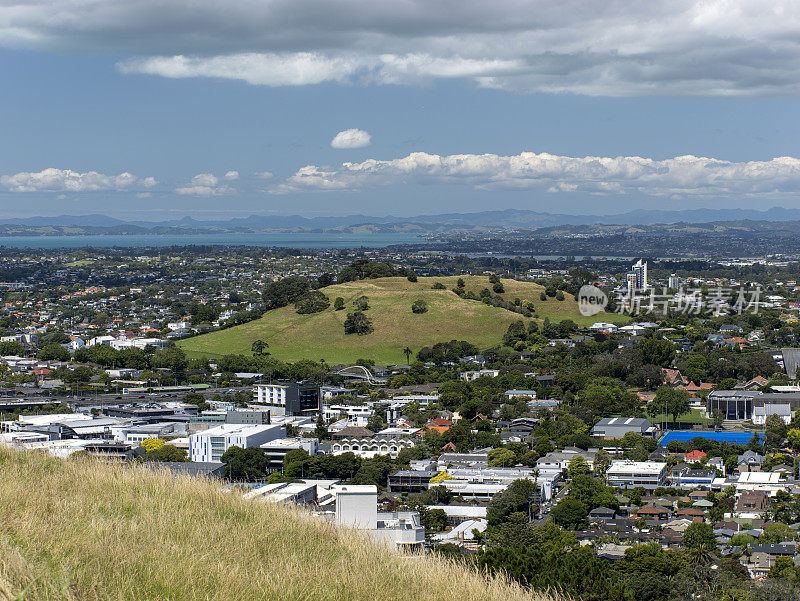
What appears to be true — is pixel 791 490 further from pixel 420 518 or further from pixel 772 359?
pixel 772 359

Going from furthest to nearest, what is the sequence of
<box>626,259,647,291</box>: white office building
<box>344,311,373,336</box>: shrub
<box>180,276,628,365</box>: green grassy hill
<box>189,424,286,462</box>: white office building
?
<box>626,259,647,291</box>: white office building
<box>344,311,373,336</box>: shrub
<box>180,276,628,365</box>: green grassy hill
<box>189,424,286,462</box>: white office building

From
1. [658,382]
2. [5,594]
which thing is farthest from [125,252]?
[5,594]

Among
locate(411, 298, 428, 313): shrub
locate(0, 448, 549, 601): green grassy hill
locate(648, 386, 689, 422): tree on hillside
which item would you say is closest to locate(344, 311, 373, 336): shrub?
locate(411, 298, 428, 313): shrub

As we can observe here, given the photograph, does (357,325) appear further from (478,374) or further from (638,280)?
(638,280)

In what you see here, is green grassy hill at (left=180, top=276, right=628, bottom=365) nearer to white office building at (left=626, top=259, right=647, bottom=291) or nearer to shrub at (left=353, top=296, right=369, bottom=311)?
shrub at (left=353, top=296, right=369, bottom=311)

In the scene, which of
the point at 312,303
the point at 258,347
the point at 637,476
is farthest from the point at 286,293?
the point at 637,476

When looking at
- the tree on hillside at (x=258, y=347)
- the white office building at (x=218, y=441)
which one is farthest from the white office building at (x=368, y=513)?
the tree on hillside at (x=258, y=347)

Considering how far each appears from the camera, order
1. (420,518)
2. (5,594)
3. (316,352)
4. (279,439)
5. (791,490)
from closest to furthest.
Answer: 1. (5,594)
2. (420,518)
3. (791,490)
4. (279,439)
5. (316,352)
